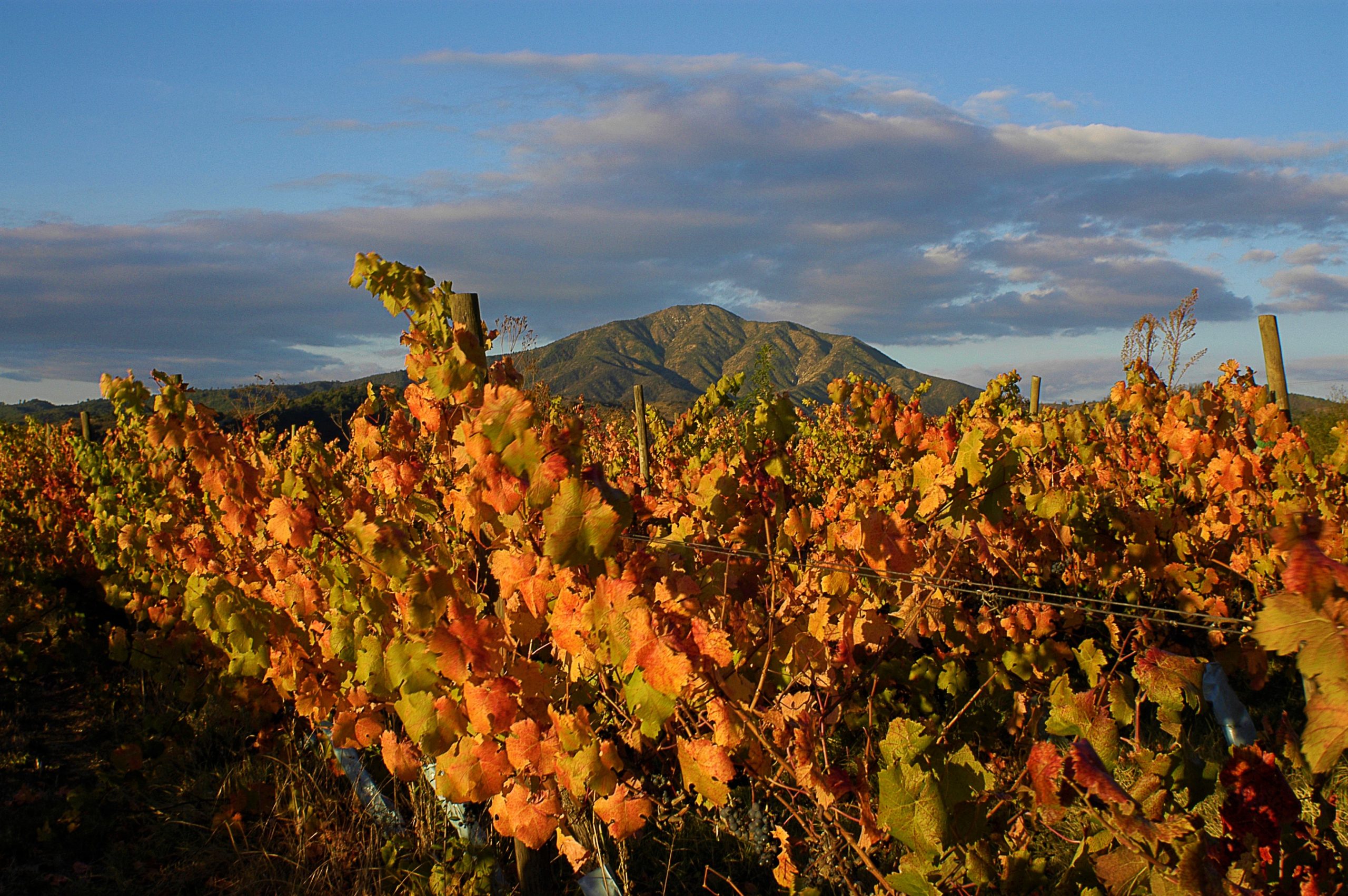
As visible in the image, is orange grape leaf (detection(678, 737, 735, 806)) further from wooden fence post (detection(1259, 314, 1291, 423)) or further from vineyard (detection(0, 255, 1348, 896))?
wooden fence post (detection(1259, 314, 1291, 423))

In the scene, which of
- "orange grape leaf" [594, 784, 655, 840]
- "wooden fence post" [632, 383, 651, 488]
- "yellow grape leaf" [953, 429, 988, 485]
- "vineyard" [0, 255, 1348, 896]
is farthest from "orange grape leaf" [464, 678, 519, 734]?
"wooden fence post" [632, 383, 651, 488]

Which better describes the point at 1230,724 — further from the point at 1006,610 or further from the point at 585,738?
the point at 585,738

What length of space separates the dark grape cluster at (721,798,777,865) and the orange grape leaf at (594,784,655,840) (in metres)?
0.91

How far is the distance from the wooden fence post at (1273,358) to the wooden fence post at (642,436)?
11.5ft


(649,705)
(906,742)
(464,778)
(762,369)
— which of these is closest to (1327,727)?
(906,742)

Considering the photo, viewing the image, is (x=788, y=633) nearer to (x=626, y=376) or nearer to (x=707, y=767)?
(x=707, y=767)

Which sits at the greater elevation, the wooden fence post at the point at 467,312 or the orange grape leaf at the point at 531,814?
the wooden fence post at the point at 467,312

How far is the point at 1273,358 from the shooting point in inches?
191

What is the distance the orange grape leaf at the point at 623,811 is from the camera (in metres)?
1.98

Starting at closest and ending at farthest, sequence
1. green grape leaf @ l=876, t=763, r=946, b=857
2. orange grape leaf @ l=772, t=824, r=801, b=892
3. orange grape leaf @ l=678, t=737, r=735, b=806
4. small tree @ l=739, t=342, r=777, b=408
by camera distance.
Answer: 1. green grape leaf @ l=876, t=763, r=946, b=857
2. orange grape leaf @ l=678, t=737, r=735, b=806
3. orange grape leaf @ l=772, t=824, r=801, b=892
4. small tree @ l=739, t=342, r=777, b=408

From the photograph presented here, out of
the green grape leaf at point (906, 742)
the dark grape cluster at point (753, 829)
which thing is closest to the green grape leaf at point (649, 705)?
the green grape leaf at point (906, 742)

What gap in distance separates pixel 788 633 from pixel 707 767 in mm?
445

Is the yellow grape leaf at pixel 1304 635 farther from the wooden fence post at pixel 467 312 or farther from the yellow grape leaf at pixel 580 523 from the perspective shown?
the wooden fence post at pixel 467 312

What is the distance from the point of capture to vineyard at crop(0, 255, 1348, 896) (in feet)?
5.16
